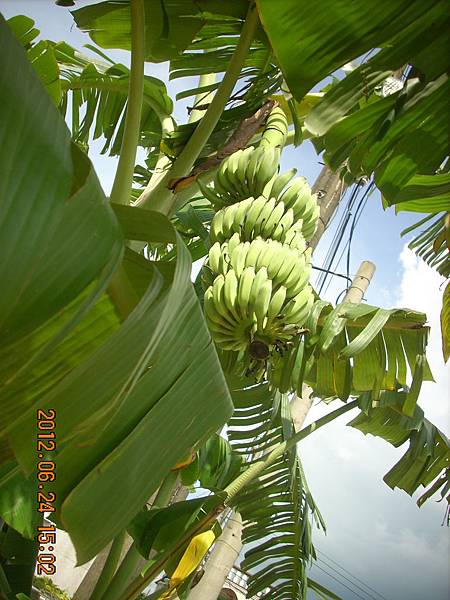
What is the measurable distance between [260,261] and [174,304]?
19.1 inches

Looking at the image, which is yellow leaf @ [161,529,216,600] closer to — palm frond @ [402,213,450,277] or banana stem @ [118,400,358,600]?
banana stem @ [118,400,358,600]

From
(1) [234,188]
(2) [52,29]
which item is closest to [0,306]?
(1) [234,188]

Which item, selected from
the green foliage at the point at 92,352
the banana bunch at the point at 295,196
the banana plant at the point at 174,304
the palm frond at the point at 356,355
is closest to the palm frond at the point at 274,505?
the banana plant at the point at 174,304

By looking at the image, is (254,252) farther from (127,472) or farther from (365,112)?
(127,472)

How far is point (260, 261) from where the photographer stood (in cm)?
91

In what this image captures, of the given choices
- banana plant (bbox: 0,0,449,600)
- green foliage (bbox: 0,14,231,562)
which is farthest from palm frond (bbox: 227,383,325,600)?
green foliage (bbox: 0,14,231,562)

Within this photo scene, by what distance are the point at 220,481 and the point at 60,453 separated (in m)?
1.13

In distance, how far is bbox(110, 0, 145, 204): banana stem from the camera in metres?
0.88

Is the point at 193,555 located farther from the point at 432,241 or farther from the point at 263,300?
the point at 432,241

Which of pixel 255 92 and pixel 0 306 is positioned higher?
pixel 255 92

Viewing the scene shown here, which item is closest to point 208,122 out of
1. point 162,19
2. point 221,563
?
point 162,19

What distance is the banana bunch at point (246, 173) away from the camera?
3.46 ft

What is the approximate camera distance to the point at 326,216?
2160 millimetres

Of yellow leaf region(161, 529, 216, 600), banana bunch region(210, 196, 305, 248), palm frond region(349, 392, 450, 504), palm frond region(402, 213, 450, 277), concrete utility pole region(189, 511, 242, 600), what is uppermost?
palm frond region(402, 213, 450, 277)
